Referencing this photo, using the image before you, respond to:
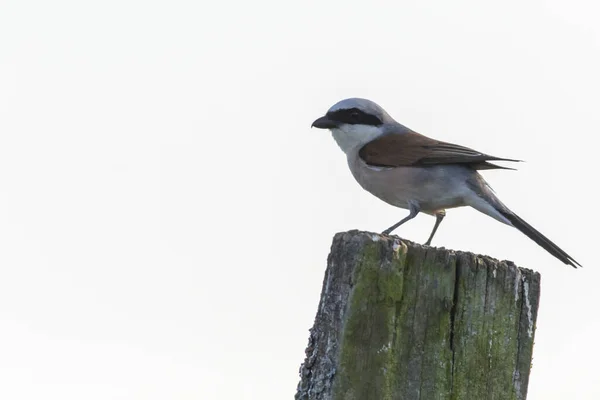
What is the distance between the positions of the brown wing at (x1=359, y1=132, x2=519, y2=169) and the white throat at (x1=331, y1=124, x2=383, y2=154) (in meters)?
0.22

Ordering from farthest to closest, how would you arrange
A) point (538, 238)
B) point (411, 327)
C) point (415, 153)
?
point (415, 153) → point (538, 238) → point (411, 327)

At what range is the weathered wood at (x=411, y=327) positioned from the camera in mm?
2781

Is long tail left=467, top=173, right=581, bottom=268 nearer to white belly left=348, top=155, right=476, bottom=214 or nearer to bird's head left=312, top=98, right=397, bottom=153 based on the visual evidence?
white belly left=348, top=155, right=476, bottom=214

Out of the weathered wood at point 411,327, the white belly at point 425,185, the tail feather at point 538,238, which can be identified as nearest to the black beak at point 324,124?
the white belly at point 425,185

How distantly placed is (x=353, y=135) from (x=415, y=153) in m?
0.81

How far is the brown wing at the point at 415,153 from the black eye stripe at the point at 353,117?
36cm

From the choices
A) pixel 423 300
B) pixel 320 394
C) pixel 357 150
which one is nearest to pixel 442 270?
pixel 423 300

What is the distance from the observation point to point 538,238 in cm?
593

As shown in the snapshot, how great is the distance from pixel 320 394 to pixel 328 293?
326 mm

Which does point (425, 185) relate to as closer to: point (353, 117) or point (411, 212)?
point (411, 212)

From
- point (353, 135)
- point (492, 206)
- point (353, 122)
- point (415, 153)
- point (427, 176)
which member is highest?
point (353, 122)

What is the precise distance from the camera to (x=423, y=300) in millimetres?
2865

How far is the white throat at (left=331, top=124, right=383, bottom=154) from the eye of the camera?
23.8ft

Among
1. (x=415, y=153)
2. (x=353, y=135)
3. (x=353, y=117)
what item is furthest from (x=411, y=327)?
(x=353, y=117)
